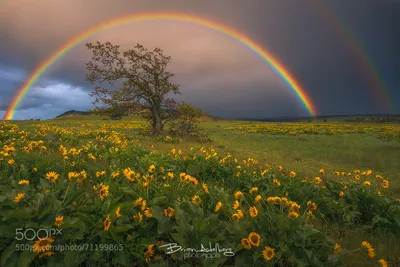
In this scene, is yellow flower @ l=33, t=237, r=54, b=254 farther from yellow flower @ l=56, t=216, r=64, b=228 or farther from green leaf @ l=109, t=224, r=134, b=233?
green leaf @ l=109, t=224, r=134, b=233

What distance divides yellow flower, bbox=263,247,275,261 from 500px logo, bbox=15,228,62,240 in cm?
191

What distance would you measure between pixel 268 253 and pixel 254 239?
0.17 meters

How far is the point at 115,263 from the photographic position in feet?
7.84

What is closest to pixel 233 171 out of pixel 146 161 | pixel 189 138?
pixel 146 161

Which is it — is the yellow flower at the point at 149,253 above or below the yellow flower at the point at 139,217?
below

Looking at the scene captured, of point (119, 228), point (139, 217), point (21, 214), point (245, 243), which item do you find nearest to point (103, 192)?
point (139, 217)

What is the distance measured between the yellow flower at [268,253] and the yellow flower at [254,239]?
0.09m

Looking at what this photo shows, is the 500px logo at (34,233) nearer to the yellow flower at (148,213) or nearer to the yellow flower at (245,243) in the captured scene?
the yellow flower at (148,213)

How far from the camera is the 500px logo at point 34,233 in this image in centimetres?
226

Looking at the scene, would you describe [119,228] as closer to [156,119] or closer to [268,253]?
[268,253]

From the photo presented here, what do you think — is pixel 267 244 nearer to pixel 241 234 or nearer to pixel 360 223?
pixel 241 234

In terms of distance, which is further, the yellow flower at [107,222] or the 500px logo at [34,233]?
the yellow flower at [107,222]

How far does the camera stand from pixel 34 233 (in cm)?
229

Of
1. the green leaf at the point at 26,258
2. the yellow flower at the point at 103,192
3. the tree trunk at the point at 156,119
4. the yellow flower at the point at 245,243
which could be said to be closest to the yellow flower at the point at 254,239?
the yellow flower at the point at 245,243
